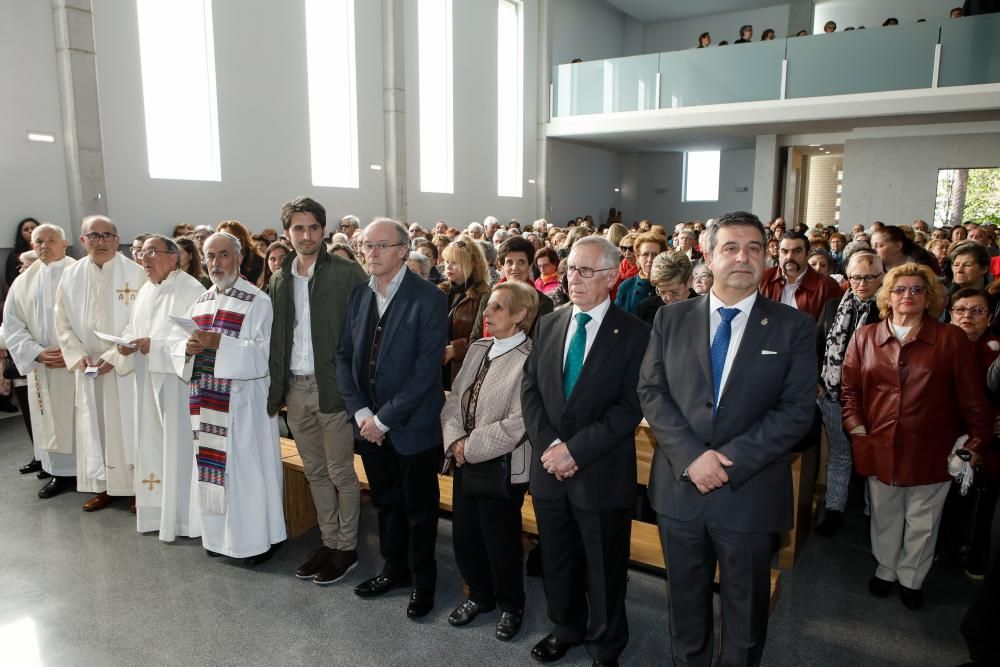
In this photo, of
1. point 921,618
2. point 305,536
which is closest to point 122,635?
point 305,536

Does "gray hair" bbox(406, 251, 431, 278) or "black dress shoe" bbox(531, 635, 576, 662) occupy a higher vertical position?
"gray hair" bbox(406, 251, 431, 278)

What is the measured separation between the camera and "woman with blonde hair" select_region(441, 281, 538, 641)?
269 centimetres

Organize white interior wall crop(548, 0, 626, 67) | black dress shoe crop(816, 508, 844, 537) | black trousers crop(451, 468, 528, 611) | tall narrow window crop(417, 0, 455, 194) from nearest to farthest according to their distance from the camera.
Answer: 1. black trousers crop(451, 468, 528, 611)
2. black dress shoe crop(816, 508, 844, 537)
3. tall narrow window crop(417, 0, 455, 194)
4. white interior wall crop(548, 0, 626, 67)

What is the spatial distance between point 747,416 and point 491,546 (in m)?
1.25

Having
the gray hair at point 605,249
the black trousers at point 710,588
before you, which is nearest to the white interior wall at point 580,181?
the gray hair at point 605,249

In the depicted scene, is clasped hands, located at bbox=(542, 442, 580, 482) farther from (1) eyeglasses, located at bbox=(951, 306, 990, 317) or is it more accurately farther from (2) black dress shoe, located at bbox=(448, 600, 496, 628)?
(1) eyeglasses, located at bbox=(951, 306, 990, 317)

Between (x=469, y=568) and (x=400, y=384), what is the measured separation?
0.88m

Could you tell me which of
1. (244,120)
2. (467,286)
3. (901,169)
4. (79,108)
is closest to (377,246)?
(467,286)

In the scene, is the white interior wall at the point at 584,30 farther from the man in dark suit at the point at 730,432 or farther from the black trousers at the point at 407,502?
the man in dark suit at the point at 730,432

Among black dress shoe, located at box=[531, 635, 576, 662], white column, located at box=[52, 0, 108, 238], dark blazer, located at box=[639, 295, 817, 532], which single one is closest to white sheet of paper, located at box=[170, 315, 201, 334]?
black dress shoe, located at box=[531, 635, 576, 662]

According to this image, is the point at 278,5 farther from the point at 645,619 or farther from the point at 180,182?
the point at 645,619

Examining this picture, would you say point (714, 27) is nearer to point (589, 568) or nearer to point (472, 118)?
point (472, 118)

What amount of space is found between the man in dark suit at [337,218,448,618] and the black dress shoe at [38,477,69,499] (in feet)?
8.70

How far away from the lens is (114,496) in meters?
4.27
